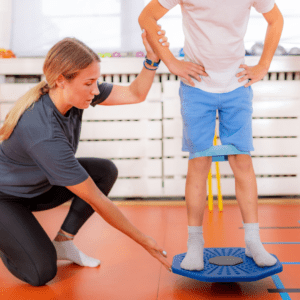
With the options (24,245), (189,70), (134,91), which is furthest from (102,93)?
(24,245)

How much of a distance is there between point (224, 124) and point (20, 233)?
806mm

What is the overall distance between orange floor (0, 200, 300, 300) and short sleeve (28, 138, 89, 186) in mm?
377

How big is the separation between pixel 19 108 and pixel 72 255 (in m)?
0.61

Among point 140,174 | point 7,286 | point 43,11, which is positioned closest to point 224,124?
point 7,286

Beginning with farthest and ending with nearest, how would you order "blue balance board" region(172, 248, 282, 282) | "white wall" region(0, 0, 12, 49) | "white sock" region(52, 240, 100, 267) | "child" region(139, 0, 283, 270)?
1. "white wall" region(0, 0, 12, 49)
2. "white sock" region(52, 240, 100, 267)
3. "child" region(139, 0, 283, 270)
4. "blue balance board" region(172, 248, 282, 282)

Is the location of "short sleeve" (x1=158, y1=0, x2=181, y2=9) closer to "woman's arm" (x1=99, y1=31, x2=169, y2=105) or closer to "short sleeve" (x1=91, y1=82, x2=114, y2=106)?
"woman's arm" (x1=99, y1=31, x2=169, y2=105)

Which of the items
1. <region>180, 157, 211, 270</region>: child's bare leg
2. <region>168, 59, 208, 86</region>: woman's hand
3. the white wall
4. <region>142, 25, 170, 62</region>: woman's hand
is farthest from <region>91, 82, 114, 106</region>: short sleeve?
the white wall

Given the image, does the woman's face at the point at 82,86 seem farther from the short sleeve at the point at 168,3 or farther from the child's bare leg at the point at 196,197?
the child's bare leg at the point at 196,197

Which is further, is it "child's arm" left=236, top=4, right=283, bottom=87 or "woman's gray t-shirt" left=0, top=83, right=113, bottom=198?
"child's arm" left=236, top=4, right=283, bottom=87

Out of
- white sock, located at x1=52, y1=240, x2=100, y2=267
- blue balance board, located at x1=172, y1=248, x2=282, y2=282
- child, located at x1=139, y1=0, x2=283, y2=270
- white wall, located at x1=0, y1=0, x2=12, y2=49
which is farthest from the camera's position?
white wall, located at x1=0, y1=0, x2=12, y2=49

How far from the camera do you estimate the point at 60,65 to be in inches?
44.1

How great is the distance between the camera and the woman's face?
44.4 inches

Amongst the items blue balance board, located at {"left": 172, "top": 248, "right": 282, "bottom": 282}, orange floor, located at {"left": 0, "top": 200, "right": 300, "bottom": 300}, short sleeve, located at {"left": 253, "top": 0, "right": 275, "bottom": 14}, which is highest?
short sleeve, located at {"left": 253, "top": 0, "right": 275, "bottom": 14}

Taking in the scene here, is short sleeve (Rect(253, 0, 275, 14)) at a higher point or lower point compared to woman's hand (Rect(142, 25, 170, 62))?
higher
